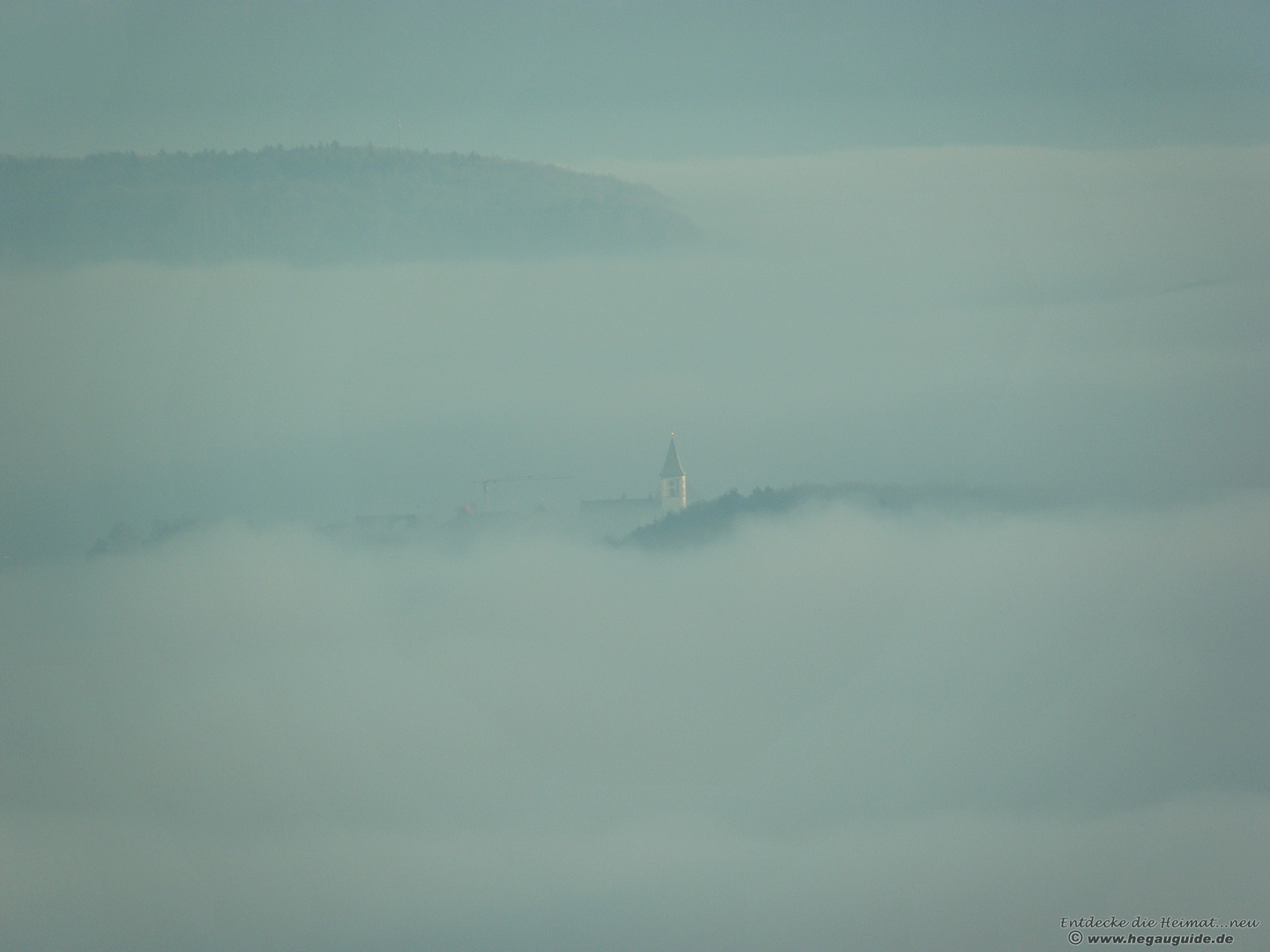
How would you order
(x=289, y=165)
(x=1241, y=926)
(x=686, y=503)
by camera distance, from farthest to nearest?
(x=289, y=165) → (x=686, y=503) → (x=1241, y=926)

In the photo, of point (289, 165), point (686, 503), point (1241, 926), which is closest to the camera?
point (1241, 926)

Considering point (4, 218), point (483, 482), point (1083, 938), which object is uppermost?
point (4, 218)

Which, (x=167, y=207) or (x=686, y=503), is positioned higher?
(x=167, y=207)

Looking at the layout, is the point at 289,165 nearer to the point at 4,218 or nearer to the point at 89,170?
the point at 89,170

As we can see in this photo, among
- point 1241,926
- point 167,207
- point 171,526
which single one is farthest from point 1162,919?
point 167,207

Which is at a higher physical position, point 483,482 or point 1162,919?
point 483,482

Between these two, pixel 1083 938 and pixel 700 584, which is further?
pixel 700 584

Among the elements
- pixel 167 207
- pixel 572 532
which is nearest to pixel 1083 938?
pixel 572 532

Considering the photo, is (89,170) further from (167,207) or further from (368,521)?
(368,521)

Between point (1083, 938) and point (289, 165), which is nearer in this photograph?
point (1083, 938)
